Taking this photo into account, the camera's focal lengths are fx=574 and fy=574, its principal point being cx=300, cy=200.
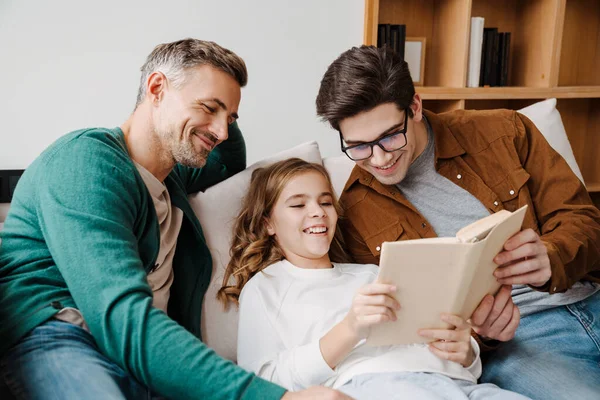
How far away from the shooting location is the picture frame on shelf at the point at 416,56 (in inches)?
101

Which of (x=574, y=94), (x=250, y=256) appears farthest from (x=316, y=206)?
(x=574, y=94)

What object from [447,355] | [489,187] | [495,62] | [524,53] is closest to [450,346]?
[447,355]

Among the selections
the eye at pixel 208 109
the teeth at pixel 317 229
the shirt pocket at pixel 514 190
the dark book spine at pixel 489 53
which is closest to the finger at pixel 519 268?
the shirt pocket at pixel 514 190

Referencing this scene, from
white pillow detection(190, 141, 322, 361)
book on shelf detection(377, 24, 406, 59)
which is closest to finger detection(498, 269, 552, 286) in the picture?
white pillow detection(190, 141, 322, 361)

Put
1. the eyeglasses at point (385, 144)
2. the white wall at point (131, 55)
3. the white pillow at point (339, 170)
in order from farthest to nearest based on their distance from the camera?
the white wall at point (131, 55)
the white pillow at point (339, 170)
the eyeglasses at point (385, 144)

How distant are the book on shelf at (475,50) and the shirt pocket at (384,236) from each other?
1.16m

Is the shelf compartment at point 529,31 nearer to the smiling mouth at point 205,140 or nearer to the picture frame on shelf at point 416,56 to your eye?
the picture frame on shelf at point 416,56

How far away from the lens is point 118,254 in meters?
1.08

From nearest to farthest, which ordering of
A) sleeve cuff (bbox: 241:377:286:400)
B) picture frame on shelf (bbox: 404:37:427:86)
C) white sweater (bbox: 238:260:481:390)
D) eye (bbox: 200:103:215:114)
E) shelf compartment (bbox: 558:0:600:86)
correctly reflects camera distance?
sleeve cuff (bbox: 241:377:286:400) < white sweater (bbox: 238:260:481:390) < eye (bbox: 200:103:215:114) < picture frame on shelf (bbox: 404:37:427:86) < shelf compartment (bbox: 558:0:600:86)

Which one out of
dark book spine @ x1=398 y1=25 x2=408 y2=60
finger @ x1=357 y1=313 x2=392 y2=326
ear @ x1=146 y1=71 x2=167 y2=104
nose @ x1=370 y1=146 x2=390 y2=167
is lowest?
finger @ x1=357 y1=313 x2=392 y2=326

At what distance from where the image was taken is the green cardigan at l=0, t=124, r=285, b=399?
1.02 m

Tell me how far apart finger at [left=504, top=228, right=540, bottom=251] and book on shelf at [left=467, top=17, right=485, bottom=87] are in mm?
1442

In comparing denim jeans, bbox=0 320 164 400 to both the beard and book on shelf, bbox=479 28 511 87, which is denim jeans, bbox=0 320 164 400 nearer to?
the beard

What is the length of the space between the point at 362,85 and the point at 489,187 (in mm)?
502
